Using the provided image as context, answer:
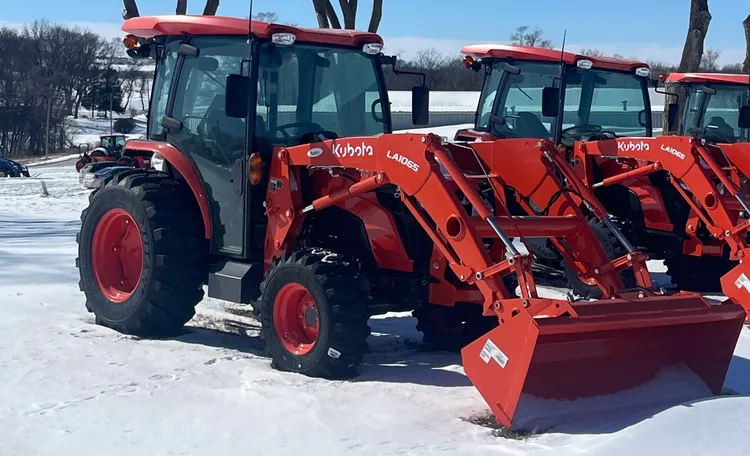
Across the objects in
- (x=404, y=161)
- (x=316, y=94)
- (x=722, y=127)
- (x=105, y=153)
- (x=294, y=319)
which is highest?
(x=316, y=94)

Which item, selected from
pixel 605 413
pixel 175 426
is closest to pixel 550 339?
pixel 605 413

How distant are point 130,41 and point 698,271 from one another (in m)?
6.38

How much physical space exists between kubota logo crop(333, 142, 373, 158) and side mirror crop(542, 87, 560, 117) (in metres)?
3.86

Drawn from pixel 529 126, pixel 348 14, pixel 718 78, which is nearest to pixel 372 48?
pixel 529 126

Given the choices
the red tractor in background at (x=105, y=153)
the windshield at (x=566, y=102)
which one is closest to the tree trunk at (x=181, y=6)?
the windshield at (x=566, y=102)

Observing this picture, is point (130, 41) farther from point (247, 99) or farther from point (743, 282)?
point (743, 282)

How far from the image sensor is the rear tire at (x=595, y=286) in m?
6.71

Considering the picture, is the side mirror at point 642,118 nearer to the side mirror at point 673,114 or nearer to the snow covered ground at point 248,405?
the side mirror at point 673,114

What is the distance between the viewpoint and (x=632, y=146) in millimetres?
9750

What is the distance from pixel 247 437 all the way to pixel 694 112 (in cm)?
875

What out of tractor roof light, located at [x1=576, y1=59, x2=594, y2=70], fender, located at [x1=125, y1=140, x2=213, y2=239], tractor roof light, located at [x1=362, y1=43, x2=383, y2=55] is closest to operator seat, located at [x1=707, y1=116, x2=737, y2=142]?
tractor roof light, located at [x1=576, y1=59, x2=594, y2=70]

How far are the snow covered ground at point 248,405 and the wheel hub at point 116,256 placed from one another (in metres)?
0.35

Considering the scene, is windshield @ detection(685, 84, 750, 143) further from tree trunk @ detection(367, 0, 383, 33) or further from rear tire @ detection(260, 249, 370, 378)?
tree trunk @ detection(367, 0, 383, 33)

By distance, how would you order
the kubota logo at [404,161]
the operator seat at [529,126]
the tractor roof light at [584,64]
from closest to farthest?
the kubota logo at [404,161] → the tractor roof light at [584,64] → the operator seat at [529,126]
